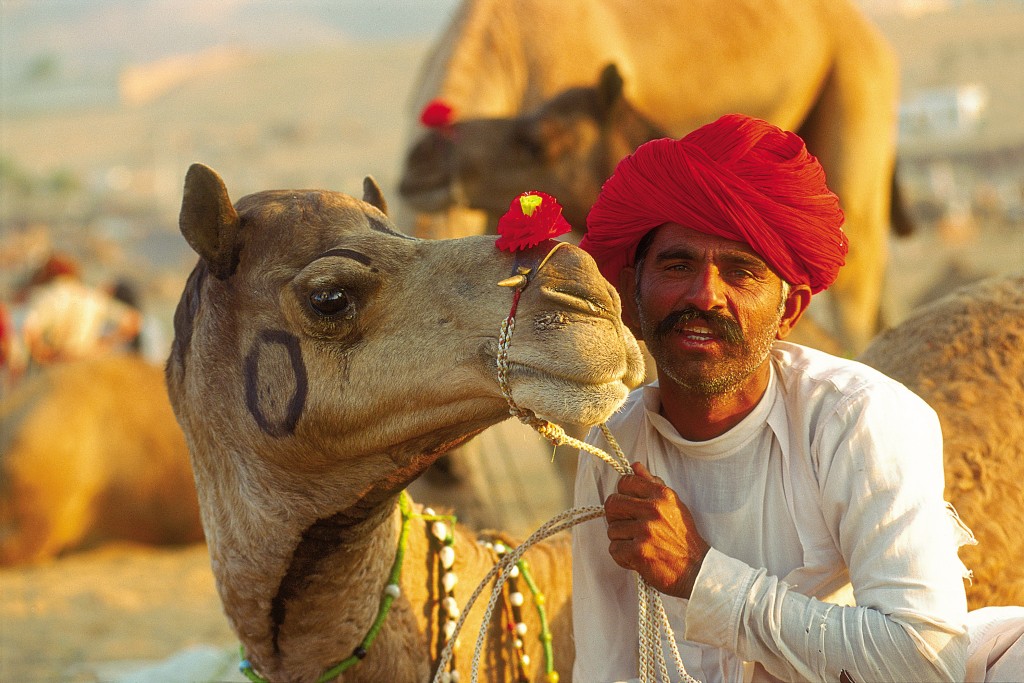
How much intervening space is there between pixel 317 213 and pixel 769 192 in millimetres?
937

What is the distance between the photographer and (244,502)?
268 centimetres

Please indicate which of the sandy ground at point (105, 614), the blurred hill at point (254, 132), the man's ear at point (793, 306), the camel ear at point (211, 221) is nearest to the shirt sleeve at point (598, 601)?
the man's ear at point (793, 306)

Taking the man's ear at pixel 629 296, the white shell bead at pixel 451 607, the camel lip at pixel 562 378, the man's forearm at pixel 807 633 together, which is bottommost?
the man's forearm at pixel 807 633

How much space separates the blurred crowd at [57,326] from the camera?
31.9 ft

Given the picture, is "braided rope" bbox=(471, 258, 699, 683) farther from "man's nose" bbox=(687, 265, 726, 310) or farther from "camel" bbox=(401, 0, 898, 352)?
"camel" bbox=(401, 0, 898, 352)

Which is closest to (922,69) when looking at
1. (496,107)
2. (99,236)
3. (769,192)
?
(99,236)

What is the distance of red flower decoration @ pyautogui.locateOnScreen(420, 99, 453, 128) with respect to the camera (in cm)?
589

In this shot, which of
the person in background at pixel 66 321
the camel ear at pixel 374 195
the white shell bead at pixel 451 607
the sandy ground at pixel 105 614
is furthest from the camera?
the person in background at pixel 66 321

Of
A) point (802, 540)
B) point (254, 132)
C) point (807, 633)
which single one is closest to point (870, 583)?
point (807, 633)

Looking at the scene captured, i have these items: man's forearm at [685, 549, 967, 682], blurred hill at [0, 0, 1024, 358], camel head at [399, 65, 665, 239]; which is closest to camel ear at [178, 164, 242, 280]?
man's forearm at [685, 549, 967, 682]

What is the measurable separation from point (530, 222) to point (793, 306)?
0.84 m

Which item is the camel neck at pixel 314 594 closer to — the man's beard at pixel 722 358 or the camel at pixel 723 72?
the man's beard at pixel 722 358

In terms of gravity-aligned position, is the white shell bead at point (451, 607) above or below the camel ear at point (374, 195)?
below

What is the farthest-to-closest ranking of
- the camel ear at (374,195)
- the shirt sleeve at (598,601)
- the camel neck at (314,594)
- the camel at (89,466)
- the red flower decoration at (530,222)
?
1. the camel at (89,466)
2. the camel ear at (374,195)
3. the shirt sleeve at (598,601)
4. the camel neck at (314,594)
5. the red flower decoration at (530,222)
